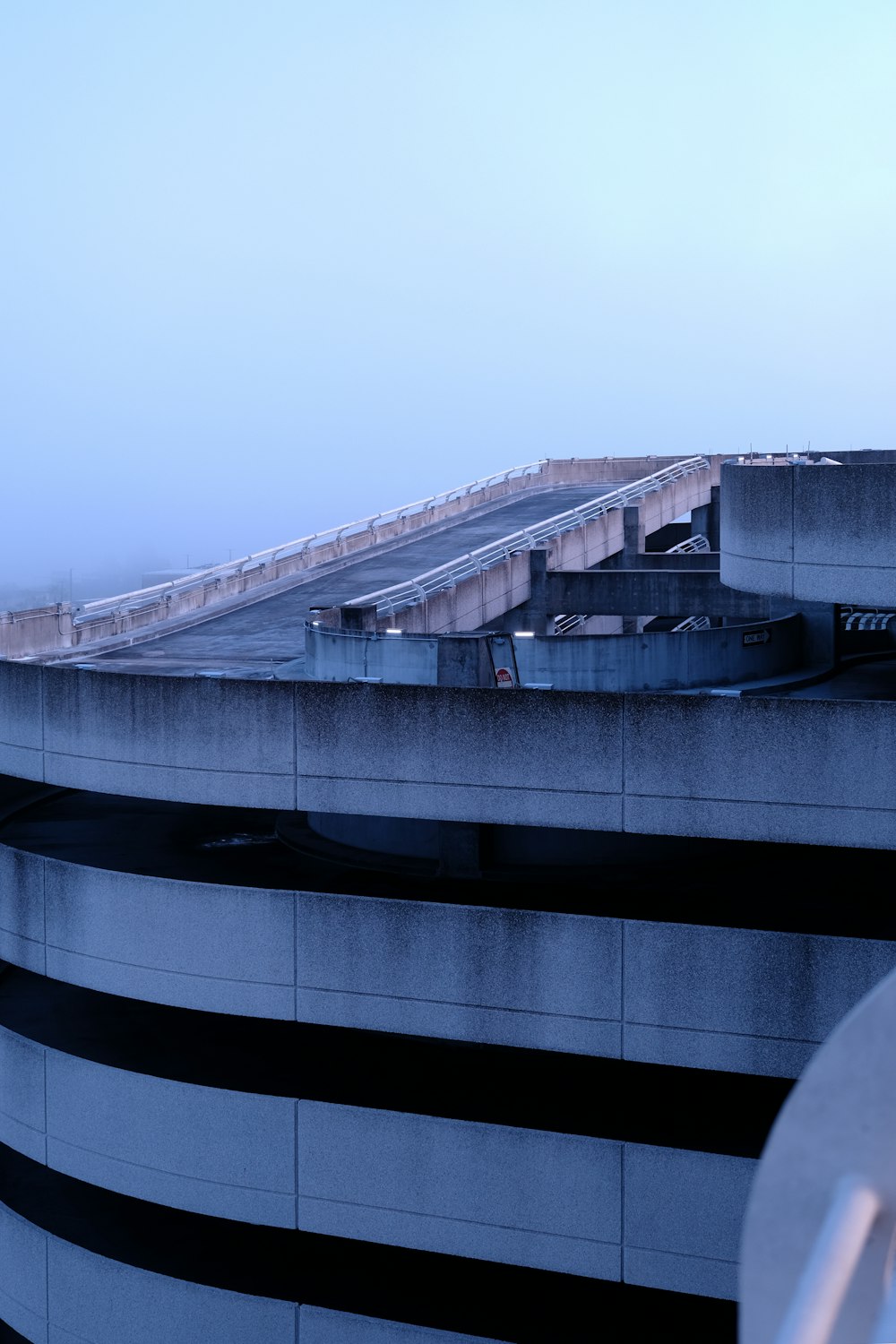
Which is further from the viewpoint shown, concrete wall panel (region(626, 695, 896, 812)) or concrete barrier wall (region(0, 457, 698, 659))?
concrete barrier wall (region(0, 457, 698, 659))

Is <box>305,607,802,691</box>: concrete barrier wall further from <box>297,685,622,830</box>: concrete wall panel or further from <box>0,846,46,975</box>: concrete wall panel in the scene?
<box>0,846,46,975</box>: concrete wall panel

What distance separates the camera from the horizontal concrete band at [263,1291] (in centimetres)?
1853

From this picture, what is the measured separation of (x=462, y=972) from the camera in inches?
711

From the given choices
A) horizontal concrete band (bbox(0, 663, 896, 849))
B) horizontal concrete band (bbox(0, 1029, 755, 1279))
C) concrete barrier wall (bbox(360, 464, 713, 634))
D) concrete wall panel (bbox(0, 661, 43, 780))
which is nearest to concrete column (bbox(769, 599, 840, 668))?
concrete barrier wall (bbox(360, 464, 713, 634))

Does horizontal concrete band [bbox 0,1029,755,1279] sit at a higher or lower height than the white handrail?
lower

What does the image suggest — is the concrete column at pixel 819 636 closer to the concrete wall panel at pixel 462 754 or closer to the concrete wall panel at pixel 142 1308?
the concrete wall panel at pixel 462 754

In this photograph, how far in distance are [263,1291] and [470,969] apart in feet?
19.4

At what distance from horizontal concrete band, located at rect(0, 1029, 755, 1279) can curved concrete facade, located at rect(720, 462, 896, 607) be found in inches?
317

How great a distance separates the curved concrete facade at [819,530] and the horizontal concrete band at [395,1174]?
8.06m

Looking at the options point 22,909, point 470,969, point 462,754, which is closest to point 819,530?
point 462,754

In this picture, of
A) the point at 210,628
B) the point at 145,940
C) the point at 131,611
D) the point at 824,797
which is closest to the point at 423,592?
the point at 210,628

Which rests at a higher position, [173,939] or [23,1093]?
[173,939]

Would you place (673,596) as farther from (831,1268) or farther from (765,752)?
(831,1268)

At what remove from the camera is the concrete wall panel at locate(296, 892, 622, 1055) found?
17547 mm
